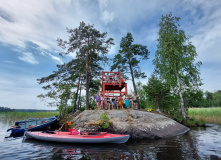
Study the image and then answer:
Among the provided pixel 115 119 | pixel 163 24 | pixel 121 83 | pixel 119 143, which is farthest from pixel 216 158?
pixel 163 24

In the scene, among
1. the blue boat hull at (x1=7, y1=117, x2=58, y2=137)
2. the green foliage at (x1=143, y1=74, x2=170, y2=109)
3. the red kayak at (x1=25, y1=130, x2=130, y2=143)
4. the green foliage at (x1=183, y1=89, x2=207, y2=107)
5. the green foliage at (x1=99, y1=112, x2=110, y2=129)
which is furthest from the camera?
the green foliage at (x1=143, y1=74, x2=170, y2=109)

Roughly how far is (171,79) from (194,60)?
14.0 ft

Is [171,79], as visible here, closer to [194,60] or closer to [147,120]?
[194,60]

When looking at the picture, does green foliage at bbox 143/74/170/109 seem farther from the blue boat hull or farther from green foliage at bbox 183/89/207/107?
the blue boat hull

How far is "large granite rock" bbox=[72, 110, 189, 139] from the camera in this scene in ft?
37.4

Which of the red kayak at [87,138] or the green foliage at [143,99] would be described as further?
the green foliage at [143,99]

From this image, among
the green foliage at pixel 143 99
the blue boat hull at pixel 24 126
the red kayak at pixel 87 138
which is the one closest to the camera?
the red kayak at pixel 87 138

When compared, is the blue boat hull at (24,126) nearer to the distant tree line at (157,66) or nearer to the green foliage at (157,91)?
the distant tree line at (157,66)

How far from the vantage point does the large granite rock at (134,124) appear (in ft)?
37.4

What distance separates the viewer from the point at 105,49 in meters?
20.7

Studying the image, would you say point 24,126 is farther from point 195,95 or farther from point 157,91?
point 195,95

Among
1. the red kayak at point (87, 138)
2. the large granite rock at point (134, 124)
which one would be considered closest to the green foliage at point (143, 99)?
the large granite rock at point (134, 124)

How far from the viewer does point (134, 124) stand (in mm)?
11992

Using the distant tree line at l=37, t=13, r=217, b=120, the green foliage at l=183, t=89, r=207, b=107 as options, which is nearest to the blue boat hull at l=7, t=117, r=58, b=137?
the distant tree line at l=37, t=13, r=217, b=120
